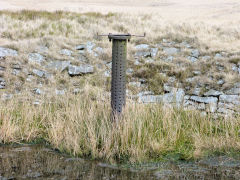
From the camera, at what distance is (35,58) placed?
11.2m

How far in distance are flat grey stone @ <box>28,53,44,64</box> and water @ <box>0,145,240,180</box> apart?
20.7 ft

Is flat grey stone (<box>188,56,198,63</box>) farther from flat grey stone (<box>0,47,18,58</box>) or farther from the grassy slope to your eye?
the grassy slope

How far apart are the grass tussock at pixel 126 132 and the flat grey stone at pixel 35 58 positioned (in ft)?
16.9

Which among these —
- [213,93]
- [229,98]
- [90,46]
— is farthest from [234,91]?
[90,46]

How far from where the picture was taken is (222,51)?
40.7 feet

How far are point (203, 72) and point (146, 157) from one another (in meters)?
6.42

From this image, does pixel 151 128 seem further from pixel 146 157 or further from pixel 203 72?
pixel 203 72

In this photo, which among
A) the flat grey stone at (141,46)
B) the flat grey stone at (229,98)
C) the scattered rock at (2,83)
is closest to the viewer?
the flat grey stone at (229,98)

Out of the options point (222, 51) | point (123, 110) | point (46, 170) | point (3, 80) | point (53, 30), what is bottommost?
point (46, 170)

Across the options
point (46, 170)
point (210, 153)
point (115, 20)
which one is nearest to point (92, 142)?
point (46, 170)

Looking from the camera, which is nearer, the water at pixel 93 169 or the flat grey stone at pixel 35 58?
the water at pixel 93 169

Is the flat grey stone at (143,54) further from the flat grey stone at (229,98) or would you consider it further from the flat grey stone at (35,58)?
the flat grey stone at (229,98)

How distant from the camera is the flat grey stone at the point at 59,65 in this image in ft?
34.8

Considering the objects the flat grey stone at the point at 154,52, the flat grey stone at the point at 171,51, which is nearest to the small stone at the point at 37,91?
the flat grey stone at the point at 154,52
